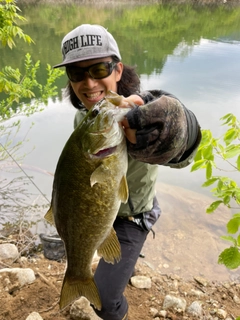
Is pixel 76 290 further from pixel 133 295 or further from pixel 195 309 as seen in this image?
pixel 195 309

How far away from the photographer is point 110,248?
1715 mm

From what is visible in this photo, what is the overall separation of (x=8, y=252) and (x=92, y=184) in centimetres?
269

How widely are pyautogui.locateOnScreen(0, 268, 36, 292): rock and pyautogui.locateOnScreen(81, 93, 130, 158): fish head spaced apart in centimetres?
205

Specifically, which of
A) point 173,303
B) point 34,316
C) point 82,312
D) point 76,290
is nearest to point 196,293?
point 173,303

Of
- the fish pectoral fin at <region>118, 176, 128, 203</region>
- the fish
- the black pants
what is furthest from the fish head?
the black pants

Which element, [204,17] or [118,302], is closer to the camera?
[118,302]

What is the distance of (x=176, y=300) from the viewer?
9.27ft

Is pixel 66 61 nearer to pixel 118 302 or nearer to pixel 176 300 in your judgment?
pixel 118 302

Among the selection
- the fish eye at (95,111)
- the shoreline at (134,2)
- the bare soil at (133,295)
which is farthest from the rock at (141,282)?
the shoreline at (134,2)

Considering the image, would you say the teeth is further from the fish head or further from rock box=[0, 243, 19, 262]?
rock box=[0, 243, 19, 262]

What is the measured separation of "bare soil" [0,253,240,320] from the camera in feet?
8.58

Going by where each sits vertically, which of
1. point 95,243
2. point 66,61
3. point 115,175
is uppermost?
point 66,61

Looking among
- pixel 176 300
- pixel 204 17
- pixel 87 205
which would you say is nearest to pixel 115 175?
pixel 87 205

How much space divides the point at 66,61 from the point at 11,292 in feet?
7.03
